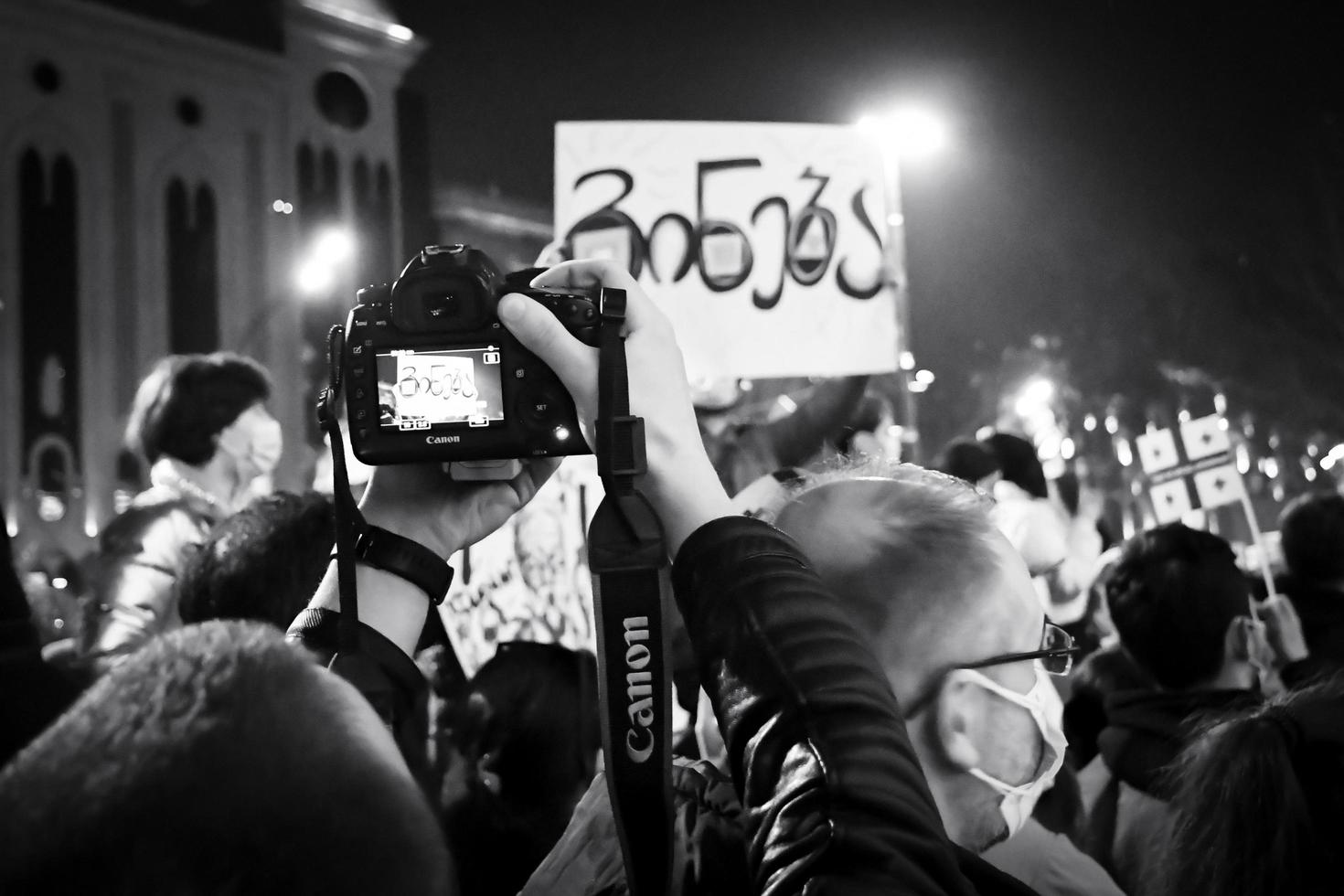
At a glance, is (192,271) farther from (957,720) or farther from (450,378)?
(957,720)

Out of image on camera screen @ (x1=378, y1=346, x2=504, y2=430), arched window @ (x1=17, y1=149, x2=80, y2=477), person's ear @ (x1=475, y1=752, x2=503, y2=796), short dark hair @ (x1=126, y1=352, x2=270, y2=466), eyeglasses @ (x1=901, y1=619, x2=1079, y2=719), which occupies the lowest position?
person's ear @ (x1=475, y1=752, x2=503, y2=796)

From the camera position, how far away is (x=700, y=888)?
140cm

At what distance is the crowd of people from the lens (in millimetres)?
671

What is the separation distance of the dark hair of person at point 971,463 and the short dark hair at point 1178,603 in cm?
185

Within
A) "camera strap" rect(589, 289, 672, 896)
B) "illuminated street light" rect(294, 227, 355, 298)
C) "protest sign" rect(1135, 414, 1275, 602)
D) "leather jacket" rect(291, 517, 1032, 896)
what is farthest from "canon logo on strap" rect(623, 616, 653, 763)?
"illuminated street light" rect(294, 227, 355, 298)

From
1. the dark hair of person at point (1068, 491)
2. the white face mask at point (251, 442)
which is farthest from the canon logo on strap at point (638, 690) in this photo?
the dark hair of person at point (1068, 491)

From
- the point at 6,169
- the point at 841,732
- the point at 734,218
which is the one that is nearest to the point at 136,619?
the point at 734,218

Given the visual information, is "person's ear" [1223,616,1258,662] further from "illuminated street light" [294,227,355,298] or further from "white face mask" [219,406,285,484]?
"illuminated street light" [294,227,355,298]

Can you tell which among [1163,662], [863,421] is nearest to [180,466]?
[863,421]

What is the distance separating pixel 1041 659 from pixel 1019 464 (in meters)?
3.16

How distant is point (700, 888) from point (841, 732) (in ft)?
1.81

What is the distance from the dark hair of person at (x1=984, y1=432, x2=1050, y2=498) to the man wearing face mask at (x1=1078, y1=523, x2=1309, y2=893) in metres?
1.72

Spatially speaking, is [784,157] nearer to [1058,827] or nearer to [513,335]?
[1058,827]

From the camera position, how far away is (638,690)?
1170 millimetres
